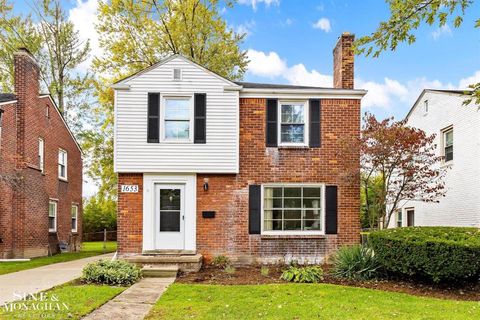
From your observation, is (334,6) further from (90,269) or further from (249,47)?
(90,269)

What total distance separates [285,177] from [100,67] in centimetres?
1507

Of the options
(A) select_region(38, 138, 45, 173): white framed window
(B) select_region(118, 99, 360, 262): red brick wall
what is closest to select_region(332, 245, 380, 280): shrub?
(B) select_region(118, 99, 360, 262): red brick wall

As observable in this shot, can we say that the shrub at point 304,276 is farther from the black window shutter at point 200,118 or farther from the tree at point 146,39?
the tree at point 146,39

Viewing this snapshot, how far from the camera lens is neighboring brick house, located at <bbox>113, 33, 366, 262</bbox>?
37.9 ft

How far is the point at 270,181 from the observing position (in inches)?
467

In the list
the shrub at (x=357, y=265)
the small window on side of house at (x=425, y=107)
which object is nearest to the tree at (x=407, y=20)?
the shrub at (x=357, y=265)

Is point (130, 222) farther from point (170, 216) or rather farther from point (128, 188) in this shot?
point (170, 216)

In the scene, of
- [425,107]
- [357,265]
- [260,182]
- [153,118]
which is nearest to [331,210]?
[260,182]

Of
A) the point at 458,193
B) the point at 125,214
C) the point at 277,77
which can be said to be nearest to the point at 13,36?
the point at 277,77

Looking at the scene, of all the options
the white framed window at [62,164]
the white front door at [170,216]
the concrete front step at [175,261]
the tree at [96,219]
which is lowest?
the tree at [96,219]

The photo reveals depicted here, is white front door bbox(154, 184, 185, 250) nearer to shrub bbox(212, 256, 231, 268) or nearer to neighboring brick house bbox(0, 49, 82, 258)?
shrub bbox(212, 256, 231, 268)

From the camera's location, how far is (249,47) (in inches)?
958

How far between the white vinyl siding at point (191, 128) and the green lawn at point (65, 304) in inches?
162

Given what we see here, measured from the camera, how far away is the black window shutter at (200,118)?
38.1 feet
